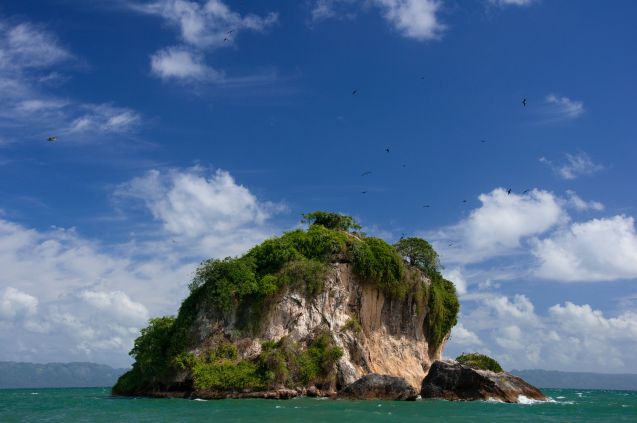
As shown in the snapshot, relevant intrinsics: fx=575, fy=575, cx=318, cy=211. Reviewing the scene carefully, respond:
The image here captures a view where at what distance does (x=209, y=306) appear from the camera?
45406 mm

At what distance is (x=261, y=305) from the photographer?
45.0 m

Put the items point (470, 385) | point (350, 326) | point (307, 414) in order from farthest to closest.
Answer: point (350, 326)
point (470, 385)
point (307, 414)

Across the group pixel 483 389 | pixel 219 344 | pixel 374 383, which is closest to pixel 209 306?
pixel 219 344

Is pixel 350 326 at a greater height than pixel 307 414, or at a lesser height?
greater

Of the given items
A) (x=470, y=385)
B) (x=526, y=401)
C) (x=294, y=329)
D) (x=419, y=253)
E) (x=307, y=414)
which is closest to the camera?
(x=307, y=414)

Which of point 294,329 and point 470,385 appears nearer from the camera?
point 470,385

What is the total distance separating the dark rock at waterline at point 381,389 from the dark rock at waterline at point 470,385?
4.07 metres

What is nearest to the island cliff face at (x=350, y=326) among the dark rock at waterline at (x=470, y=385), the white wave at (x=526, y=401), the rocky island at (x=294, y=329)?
the rocky island at (x=294, y=329)

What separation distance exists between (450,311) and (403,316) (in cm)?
878

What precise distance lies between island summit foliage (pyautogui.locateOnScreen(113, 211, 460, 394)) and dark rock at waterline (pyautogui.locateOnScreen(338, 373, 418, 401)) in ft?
10.8

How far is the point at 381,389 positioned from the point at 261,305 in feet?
38.9

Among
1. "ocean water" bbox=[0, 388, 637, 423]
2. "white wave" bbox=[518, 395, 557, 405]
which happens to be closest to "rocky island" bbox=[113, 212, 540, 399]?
"white wave" bbox=[518, 395, 557, 405]

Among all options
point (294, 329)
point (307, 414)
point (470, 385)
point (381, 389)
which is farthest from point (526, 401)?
point (307, 414)

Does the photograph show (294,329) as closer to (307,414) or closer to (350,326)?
(350,326)
